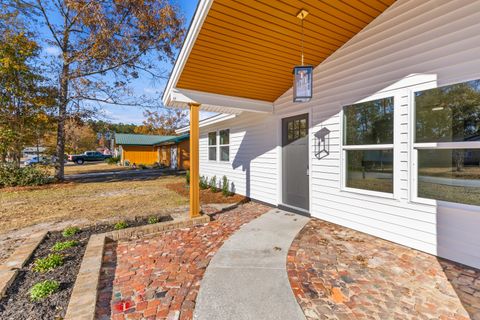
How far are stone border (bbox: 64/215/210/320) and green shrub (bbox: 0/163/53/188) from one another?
985 centimetres

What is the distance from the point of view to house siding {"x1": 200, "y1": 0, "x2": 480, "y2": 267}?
2.78 meters

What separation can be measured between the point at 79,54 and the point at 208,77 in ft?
34.6

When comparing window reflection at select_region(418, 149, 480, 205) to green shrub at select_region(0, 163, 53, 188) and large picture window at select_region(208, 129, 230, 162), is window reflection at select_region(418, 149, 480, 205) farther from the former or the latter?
green shrub at select_region(0, 163, 53, 188)

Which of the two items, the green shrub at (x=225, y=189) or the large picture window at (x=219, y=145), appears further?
the large picture window at (x=219, y=145)

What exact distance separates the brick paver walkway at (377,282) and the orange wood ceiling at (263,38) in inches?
126

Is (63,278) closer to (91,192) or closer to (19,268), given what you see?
(19,268)

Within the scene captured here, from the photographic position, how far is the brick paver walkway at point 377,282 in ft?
6.59

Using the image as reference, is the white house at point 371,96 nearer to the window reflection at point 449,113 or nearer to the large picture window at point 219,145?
the window reflection at point 449,113

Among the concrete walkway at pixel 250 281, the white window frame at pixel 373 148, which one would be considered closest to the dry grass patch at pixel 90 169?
the concrete walkway at pixel 250 281

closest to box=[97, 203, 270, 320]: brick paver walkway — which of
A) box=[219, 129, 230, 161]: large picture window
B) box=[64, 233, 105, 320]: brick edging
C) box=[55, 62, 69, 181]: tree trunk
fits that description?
box=[64, 233, 105, 320]: brick edging

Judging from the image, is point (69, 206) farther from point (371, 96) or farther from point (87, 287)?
point (371, 96)

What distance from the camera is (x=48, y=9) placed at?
11.1 m

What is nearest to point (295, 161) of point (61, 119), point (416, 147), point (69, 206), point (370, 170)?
point (370, 170)

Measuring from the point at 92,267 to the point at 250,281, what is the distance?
1.91 metres
